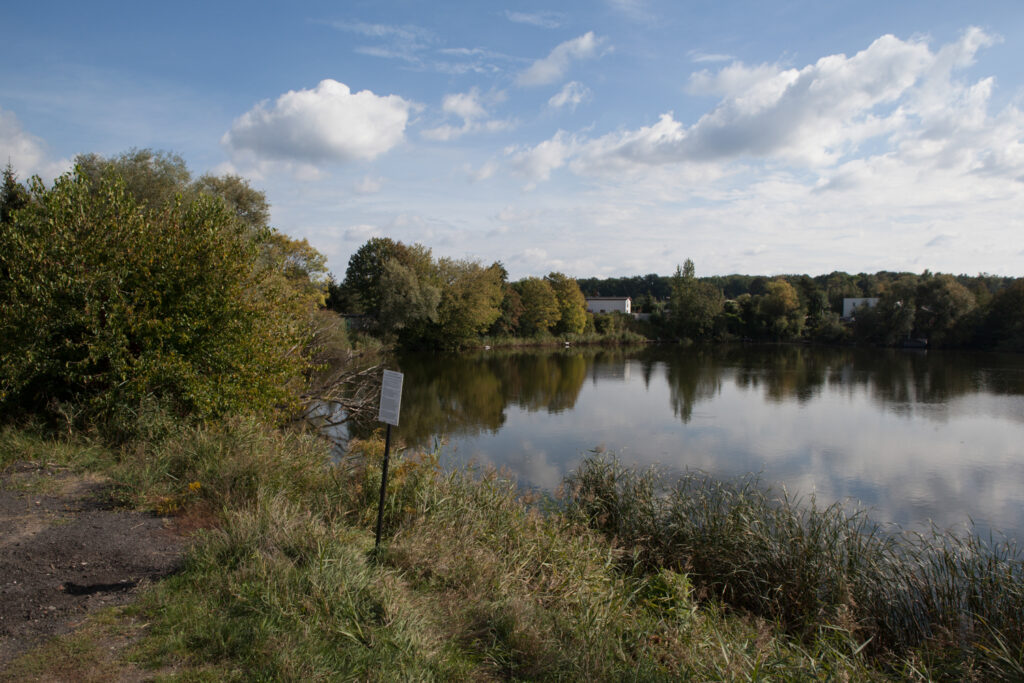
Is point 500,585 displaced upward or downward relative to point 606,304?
downward

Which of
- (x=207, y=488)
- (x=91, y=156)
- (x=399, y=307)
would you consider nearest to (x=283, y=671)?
(x=207, y=488)

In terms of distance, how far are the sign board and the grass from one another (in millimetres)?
1054

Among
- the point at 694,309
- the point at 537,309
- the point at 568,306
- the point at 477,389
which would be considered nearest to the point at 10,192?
the point at 477,389

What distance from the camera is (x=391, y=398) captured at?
15.7 feet

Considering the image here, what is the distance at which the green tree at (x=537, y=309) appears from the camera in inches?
2313

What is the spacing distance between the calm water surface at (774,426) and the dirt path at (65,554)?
22.2ft

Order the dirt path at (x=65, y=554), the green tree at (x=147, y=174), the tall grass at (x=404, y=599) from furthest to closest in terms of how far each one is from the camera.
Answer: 1. the green tree at (x=147, y=174)
2. the dirt path at (x=65, y=554)
3. the tall grass at (x=404, y=599)

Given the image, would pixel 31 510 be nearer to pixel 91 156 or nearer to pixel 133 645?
pixel 133 645

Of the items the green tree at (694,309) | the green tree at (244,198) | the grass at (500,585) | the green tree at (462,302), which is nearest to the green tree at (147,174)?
the green tree at (244,198)

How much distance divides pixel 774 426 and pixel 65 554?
721 inches

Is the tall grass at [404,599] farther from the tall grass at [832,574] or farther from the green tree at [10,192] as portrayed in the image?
the green tree at [10,192]

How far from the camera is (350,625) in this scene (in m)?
3.70

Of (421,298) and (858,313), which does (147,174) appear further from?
(858,313)

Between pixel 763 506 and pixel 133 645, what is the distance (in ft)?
24.3
